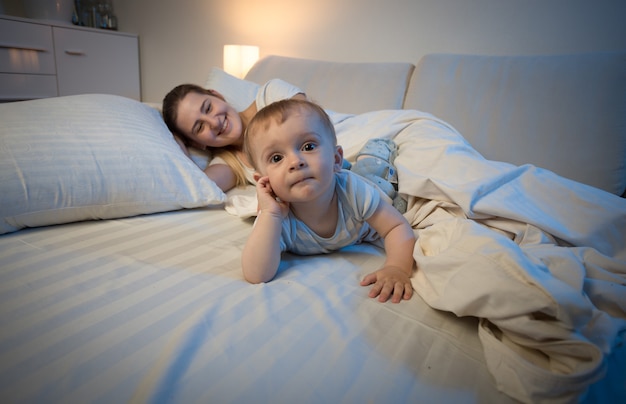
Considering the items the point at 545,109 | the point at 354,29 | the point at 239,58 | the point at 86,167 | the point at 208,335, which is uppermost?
the point at 354,29

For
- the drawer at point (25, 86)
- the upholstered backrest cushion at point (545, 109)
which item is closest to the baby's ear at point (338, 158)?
the upholstered backrest cushion at point (545, 109)

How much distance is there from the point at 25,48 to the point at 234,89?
5.34 feet

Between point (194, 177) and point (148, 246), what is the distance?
0.28m

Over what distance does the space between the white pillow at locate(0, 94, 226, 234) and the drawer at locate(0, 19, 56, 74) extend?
172 centimetres

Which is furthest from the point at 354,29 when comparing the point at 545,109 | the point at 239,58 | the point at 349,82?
the point at 545,109

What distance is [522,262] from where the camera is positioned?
457 mm

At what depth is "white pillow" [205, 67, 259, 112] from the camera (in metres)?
1.44

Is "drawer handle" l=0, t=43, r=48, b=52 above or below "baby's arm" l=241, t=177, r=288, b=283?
above

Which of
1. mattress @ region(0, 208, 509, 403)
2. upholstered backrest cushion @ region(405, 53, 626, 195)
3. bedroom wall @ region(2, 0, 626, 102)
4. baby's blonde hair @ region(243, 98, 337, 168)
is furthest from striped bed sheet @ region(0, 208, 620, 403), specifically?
bedroom wall @ region(2, 0, 626, 102)

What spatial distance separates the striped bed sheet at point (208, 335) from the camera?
0.39 meters

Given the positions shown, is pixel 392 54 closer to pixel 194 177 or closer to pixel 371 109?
pixel 371 109

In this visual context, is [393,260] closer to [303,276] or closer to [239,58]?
[303,276]

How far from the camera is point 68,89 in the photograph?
7.57 ft

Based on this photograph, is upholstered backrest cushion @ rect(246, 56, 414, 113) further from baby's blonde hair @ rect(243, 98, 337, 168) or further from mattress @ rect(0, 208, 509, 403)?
mattress @ rect(0, 208, 509, 403)
